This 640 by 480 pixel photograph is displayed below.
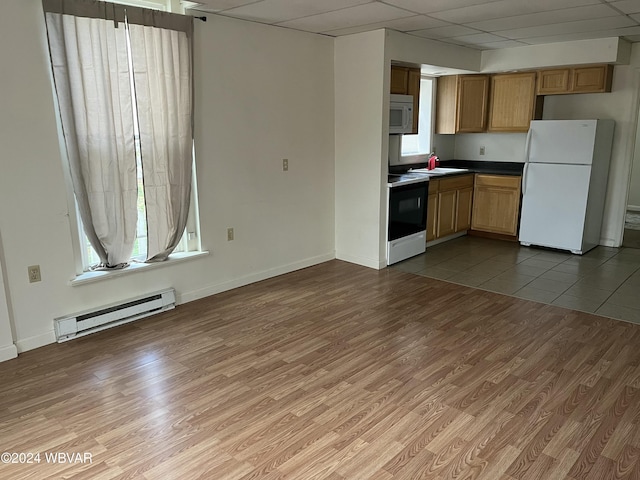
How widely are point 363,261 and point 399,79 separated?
6.61 ft

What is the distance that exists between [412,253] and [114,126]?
3.40 metres

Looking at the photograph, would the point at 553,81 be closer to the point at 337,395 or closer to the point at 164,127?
the point at 164,127

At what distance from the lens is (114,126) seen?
11.2ft

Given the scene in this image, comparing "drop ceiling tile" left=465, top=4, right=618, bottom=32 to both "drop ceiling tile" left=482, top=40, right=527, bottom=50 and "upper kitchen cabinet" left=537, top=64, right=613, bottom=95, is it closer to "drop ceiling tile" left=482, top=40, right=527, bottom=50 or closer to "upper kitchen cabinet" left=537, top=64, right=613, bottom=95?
"drop ceiling tile" left=482, top=40, right=527, bottom=50

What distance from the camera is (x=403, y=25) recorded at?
4.31m

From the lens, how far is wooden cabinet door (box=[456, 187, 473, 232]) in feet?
Answer: 20.2

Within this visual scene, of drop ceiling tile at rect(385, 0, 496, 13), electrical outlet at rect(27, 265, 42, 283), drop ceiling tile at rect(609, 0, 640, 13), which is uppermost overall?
drop ceiling tile at rect(385, 0, 496, 13)

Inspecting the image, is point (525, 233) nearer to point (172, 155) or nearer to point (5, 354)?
point (172, 155)

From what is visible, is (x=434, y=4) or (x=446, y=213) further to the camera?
(x=446, y=213)

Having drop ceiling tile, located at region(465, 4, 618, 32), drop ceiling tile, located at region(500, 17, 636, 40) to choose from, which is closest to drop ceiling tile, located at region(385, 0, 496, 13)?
drop ceiling tile, located at region(465, 4, 618, 32)

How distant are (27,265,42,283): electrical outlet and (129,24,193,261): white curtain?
0.80 meters

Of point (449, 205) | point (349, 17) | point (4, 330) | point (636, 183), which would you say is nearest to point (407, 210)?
point (449, 205)

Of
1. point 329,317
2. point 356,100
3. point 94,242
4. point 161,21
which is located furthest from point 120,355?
point 356,100

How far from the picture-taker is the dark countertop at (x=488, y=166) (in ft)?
20.6
